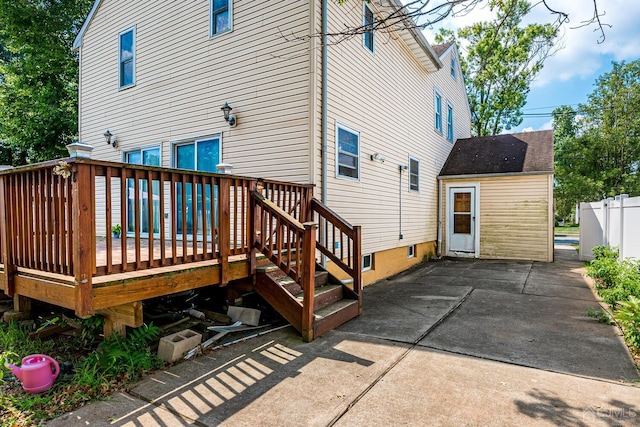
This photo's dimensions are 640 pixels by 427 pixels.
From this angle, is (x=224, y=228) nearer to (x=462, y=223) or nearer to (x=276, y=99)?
(x=276, y=99)

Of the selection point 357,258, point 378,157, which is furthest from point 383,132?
point 357,258

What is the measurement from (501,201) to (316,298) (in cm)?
824

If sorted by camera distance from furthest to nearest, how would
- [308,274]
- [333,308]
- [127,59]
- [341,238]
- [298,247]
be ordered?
[127,59] → [341,238] → [333,308] → [298,247] → [308,274]

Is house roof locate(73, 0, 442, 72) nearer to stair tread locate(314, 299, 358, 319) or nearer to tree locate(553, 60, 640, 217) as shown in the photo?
stair tread locate(314, 299, 358, 319)

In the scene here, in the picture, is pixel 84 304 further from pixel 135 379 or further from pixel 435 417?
pixel 435 417

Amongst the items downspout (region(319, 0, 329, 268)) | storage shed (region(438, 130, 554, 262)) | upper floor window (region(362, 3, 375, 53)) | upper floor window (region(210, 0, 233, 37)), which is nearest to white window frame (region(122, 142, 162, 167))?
upper floor window (region(210, 0, 233, 37))

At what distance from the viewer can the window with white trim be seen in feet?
20.0

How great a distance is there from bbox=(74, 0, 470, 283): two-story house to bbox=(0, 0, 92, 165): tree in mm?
4616

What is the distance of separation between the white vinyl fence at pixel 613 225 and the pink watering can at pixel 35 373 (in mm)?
8081

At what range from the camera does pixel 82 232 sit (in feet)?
8.82

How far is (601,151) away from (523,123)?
5.38 metres

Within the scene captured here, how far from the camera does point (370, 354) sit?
11.6 ft

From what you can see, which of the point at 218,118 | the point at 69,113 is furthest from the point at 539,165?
the point at 69,113

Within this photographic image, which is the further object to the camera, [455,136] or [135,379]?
[455,136]
